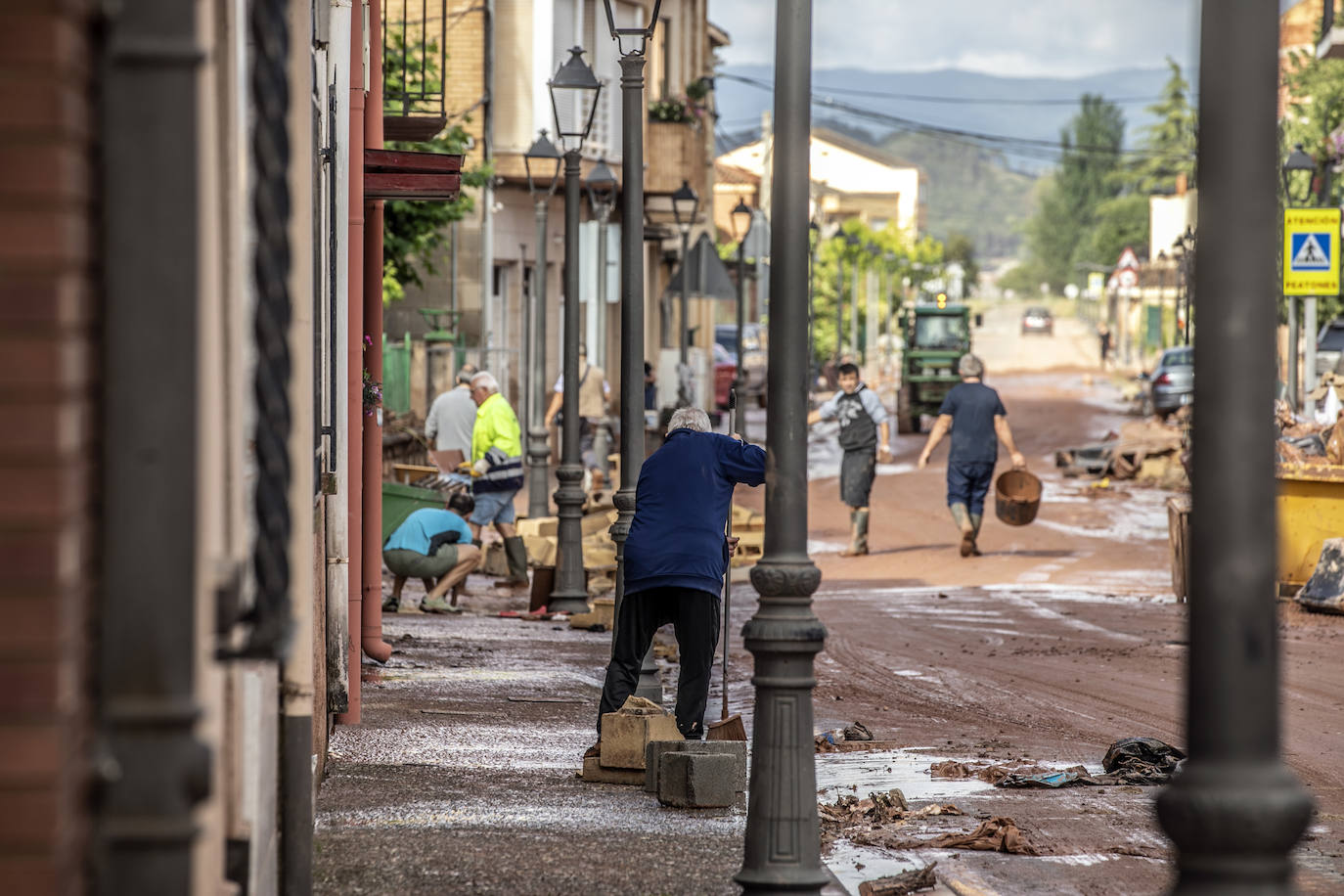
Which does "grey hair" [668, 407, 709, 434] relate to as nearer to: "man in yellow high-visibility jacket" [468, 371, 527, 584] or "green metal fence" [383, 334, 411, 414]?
"man in yellow high-visibility jacket" [468, 371, 527, 584]

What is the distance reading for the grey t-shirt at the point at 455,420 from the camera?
61.0 ft

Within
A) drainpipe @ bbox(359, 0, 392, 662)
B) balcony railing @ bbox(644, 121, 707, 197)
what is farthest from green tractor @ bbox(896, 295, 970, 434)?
drainpipe @ bbox(359, 0, 392, 662)

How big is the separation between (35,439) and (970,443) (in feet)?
53.4

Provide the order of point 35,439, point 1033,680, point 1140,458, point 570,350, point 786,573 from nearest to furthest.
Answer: point 35,439, point 786,573, point 1033,680, point 570,350, point 1140,458

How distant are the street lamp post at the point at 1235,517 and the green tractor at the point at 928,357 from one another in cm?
3354

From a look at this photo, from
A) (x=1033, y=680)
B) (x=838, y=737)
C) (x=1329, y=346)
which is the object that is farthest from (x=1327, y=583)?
(x=1329, y=346)

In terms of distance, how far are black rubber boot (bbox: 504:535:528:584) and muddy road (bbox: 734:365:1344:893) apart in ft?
8.77

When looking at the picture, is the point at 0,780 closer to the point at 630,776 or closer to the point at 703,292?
the point at 630,776

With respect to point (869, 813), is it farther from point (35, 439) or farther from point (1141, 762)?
point (35, 439)

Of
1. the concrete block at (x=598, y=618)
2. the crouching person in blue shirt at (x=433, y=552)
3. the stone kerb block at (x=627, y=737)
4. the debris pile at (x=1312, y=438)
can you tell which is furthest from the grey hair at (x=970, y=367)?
the stone kerb block at (x=627, y=737)

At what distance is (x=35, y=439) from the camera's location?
9.71ft

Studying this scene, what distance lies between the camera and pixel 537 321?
72.0 feet

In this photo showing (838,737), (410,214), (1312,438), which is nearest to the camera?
(838,737)

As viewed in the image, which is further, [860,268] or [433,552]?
[860,268]
